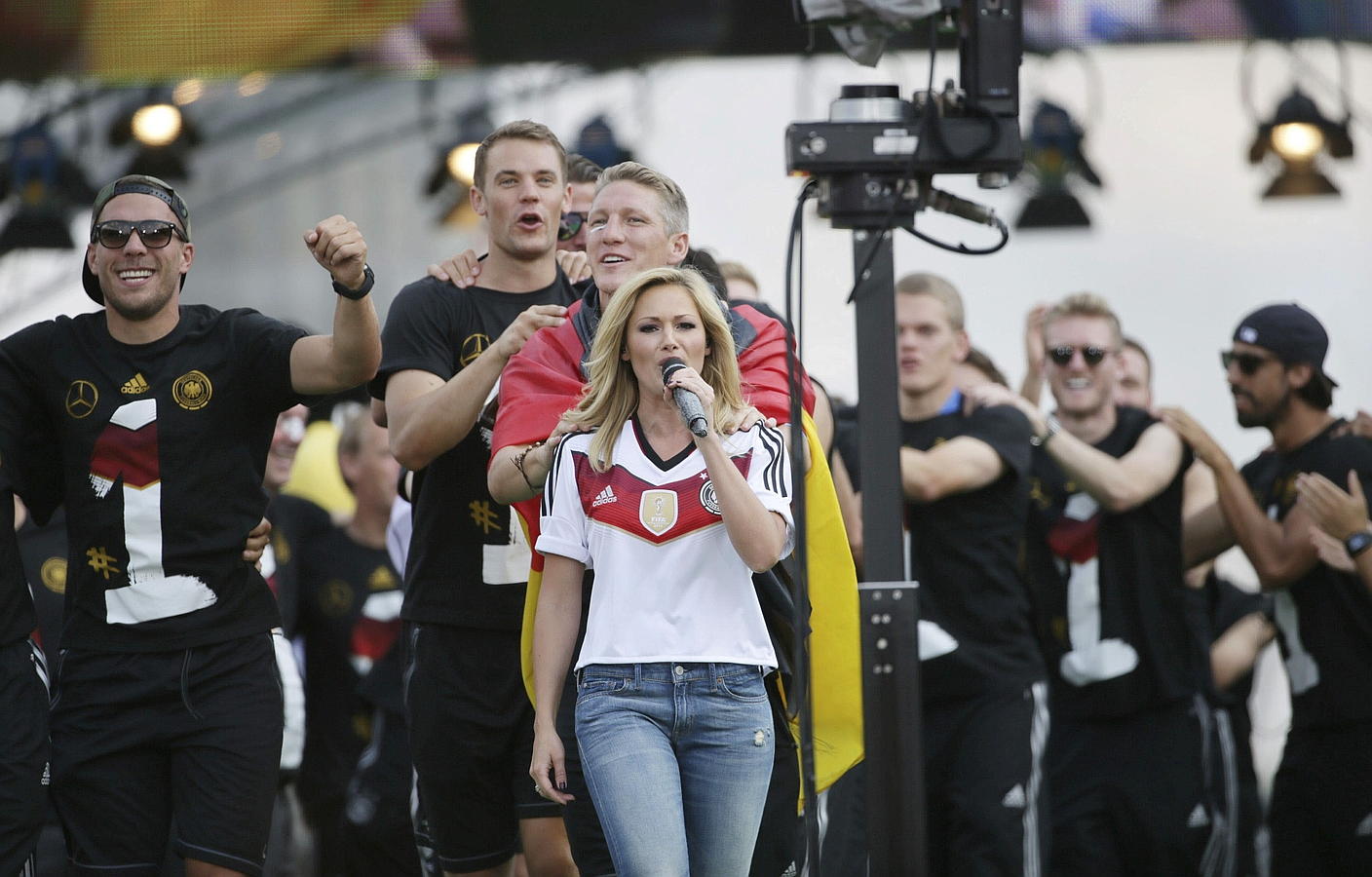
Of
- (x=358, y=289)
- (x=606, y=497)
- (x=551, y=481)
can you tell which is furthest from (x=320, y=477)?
(x=606, y=497)

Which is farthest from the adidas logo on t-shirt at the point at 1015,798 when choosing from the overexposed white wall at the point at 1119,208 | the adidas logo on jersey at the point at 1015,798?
the overexposed white wall at the point at 1119,208

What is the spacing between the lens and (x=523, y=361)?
163 inches

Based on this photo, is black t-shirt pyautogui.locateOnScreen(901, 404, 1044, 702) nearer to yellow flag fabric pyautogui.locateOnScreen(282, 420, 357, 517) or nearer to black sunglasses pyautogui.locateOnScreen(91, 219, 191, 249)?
A: black sunglasses pyautogui.locateOnScreen(91, 219, 191, 249)

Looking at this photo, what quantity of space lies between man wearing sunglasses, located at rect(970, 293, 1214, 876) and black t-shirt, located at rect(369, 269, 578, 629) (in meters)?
1.87

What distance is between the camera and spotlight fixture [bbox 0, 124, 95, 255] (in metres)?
10.7

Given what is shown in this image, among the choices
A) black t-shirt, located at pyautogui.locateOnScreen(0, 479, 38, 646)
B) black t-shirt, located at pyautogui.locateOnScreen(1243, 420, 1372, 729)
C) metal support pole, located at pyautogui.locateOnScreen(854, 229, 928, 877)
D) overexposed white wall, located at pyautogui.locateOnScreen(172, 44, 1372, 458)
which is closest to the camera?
metal support pole, located at pyautogui.locateOnScreen(854, 229, 928, 877)

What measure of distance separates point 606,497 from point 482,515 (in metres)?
0.94

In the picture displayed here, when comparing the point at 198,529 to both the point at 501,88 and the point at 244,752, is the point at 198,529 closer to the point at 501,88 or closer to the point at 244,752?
the point at 244,752

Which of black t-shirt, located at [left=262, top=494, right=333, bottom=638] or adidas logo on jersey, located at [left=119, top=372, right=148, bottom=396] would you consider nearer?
adidas logo on jersey, located at [left=119, top=372, right=148, bottom=396]

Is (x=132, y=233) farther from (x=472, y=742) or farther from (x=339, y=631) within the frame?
(x=339, y=631)

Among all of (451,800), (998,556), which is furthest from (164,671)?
(998,556)

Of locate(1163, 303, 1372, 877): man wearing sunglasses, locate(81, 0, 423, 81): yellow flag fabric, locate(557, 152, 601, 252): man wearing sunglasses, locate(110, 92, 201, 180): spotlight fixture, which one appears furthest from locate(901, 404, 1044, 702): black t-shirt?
locate(110, 92, 201, 180): spotlight fixture

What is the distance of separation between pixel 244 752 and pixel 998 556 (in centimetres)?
249

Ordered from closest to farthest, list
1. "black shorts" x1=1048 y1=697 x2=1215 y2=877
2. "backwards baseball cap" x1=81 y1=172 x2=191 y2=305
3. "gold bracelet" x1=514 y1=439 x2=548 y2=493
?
Answer: "gold bracelet" x1=514 y1=439 x2=548 y2=493 → "backwards baseball cap" x1=81 y1=172 x2=191 y2=305 → "black shorts" x1=1048 y1=697 x2=1215 y2=877
